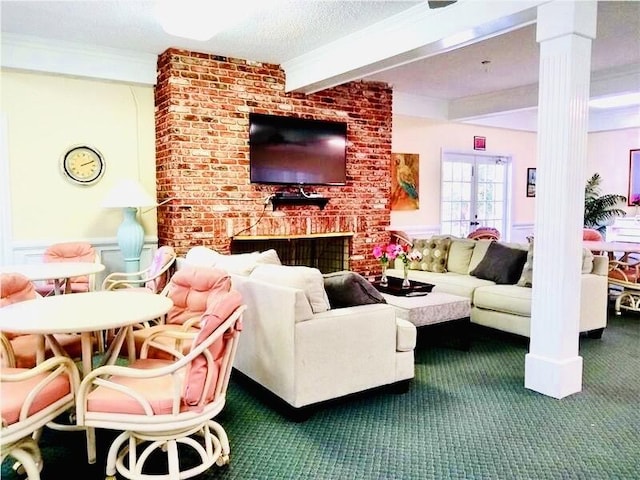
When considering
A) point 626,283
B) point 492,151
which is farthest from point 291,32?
point 492,151

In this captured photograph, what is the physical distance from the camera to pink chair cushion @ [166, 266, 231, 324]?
3146 mm

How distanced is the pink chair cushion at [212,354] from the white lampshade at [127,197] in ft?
9.45

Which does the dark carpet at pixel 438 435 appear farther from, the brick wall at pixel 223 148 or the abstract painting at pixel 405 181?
the abstract painting at pixel 405 181

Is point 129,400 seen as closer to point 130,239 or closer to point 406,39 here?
point 130,239

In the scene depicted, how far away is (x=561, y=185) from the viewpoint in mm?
3250

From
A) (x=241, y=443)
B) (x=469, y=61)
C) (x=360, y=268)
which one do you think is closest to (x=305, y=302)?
(x=241, y=443)

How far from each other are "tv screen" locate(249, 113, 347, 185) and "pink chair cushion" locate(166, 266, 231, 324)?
252 centimetres

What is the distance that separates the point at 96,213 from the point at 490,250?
14.0 feet

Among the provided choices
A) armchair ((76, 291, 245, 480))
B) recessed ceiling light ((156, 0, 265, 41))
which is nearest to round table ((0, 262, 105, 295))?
armchair ((76, 291, 245, 480))

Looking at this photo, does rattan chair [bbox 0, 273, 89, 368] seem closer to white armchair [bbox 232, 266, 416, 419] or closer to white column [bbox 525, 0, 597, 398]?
white armchair [bbox 232, 266, 416, 419]

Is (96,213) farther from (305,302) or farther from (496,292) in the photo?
(496,292)

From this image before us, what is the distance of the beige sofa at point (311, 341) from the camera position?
2941mm

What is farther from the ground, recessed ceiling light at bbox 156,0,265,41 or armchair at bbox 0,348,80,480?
recessed ceiling light at bbox 156,0,265,41

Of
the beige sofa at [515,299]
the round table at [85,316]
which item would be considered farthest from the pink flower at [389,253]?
the round table at [85,316]
